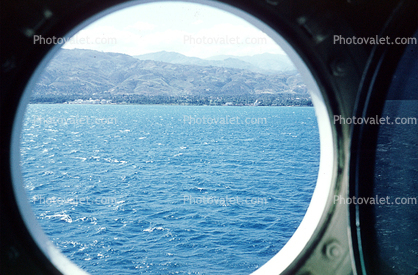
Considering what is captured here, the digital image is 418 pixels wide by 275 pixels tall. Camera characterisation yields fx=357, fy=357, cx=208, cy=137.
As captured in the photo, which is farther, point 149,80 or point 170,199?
point 149,80

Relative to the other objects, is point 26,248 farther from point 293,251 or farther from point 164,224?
point 164,224

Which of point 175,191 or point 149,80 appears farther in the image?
point 149,80

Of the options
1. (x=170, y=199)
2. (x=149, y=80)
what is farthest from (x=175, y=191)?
(x=149, y=80)

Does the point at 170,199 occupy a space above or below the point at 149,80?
below

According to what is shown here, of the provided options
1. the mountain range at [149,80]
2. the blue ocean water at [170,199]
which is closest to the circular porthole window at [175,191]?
the blue ocean water at [170,199]

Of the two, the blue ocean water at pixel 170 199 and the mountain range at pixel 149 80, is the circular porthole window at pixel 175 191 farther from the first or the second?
the mountain range at pixel 149 80

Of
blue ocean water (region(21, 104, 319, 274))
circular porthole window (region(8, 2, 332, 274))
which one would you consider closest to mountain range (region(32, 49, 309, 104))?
circular porthole window (region(8, 2, 332, 274))

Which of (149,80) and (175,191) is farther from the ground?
(149,80)

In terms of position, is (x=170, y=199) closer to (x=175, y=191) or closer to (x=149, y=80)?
(x=175, y=191)
